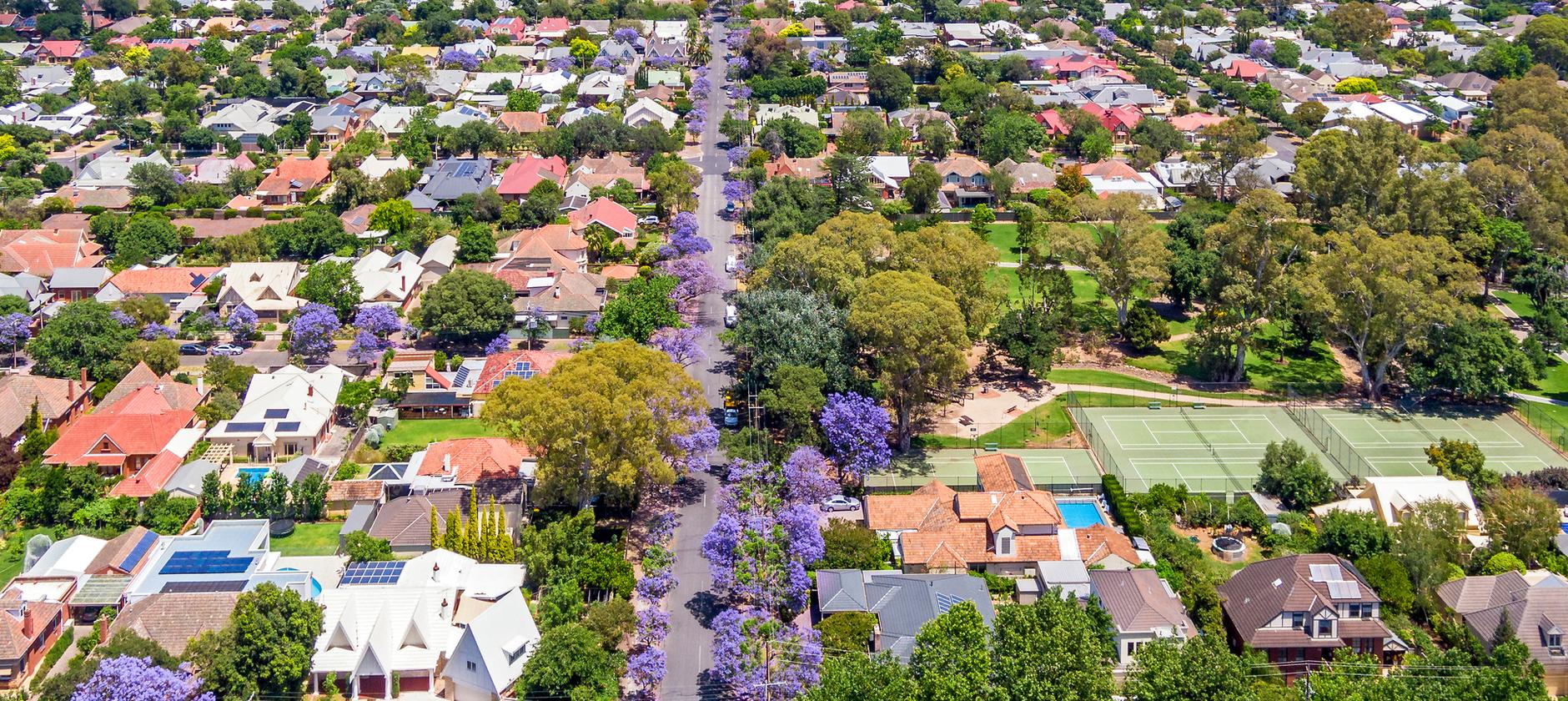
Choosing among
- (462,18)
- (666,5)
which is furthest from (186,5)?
(666,5)

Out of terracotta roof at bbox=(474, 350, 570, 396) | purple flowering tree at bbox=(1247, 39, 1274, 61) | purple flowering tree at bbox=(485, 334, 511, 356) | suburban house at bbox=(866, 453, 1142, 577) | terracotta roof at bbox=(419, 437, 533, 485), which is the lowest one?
purple flowering tree at bbox=(1247, 39, 1274, 61)

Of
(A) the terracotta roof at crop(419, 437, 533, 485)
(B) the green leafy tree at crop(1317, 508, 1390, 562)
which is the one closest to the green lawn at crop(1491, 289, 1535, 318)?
(B) the green leafy tree at crop(1317, 508, 1390, 562)

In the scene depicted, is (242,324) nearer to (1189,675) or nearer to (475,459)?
(475,459)

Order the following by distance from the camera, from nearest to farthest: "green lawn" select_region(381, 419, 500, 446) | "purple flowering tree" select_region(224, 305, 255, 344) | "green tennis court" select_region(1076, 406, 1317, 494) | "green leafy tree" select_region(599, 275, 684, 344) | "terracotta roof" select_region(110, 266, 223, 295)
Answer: "green tennis court" select_region(1076, 406, 1317, 494) < "green lawn" select_region(381, 419, 500, 446) < "green leafy tree" select_region(599, 275, 684, 344) < "purple flowering tree" select_region(224, 305, 255, 344) < "terracotta roof" select_region(110, 266, 223, 295)

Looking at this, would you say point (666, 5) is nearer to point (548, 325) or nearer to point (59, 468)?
point (548, 325)

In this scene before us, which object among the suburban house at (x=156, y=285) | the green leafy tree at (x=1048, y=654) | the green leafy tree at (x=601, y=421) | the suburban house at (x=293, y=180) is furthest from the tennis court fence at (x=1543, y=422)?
the suburban house at (x=293, y=180)

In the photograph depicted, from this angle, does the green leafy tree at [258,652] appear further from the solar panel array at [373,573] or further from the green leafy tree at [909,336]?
the green leafy tree at [909,336]

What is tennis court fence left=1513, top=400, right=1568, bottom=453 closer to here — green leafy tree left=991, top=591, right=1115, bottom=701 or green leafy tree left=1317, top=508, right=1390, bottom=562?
green leafy tree left=1317, top=508, right=1390, bottom=562
